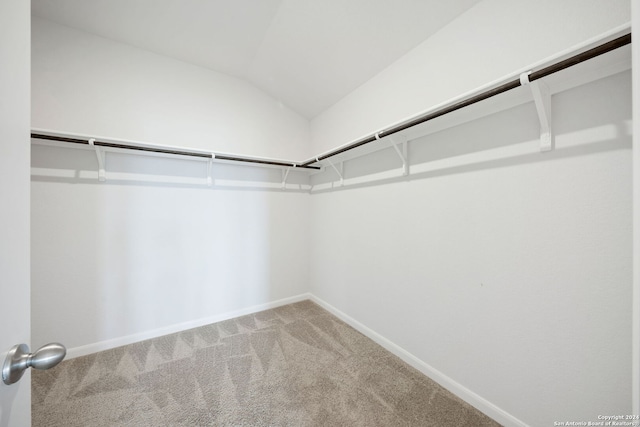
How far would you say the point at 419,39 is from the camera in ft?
5.45

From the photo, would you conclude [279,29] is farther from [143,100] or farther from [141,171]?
[141,171]

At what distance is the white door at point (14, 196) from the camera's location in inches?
18.2

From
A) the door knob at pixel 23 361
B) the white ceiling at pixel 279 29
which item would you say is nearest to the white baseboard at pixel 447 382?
the door knob at pixel 23 361

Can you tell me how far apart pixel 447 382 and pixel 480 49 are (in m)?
2.03

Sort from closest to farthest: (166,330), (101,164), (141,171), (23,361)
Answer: (23,361) → (101,164) → (141,171) → (166,330)

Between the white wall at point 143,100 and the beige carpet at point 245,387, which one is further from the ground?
the white wall at point 143,100

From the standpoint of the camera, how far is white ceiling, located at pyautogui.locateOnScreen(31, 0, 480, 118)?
160 centimetres

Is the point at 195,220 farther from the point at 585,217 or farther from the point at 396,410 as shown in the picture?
the point at 585,217

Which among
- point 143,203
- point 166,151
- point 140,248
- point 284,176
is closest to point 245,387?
point 140,248

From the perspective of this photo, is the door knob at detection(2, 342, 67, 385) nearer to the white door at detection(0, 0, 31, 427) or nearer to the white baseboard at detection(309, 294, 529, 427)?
the white door at detection(0, 0, 31, 427)

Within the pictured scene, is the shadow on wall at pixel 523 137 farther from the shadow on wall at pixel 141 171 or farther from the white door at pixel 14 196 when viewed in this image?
the white door at pixel 14 196

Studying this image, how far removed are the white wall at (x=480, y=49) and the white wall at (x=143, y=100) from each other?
1.19 meters

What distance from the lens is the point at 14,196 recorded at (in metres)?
0.50

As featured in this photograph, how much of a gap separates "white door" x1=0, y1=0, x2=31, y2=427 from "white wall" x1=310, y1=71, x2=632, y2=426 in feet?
5.89
